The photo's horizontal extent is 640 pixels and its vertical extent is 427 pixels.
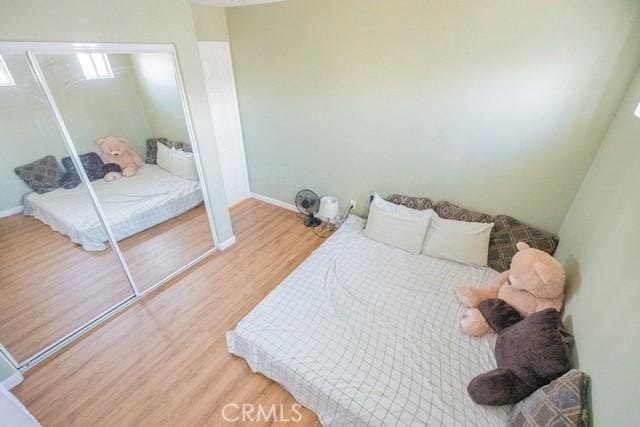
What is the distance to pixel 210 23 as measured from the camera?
287cm

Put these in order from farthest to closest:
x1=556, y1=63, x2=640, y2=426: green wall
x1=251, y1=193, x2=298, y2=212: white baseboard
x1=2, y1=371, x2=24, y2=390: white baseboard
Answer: x1=251, y1=193, x2=298, y2=212: white baseboard < x1=2, y1=371, x2=24, y2=390: white baseboard < x1=556, y1=63, x2=640, y2=426: green wall

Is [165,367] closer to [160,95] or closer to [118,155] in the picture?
[118,155]

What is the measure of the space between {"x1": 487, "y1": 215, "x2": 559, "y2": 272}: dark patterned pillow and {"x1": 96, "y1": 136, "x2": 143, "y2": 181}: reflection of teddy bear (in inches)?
121

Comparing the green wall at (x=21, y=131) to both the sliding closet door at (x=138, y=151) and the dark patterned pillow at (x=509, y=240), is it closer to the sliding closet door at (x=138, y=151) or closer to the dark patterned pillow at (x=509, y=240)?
the sliding closet door at (x=138, y=151)

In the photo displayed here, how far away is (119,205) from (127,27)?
1311 mm

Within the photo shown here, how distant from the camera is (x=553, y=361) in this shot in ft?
3.92

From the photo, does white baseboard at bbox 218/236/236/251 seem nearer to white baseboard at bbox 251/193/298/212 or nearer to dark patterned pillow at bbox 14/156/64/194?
white baseboard at bbox 251/193/298/212

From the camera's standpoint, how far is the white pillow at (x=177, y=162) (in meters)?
2.39

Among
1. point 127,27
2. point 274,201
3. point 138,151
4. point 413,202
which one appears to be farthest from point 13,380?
point 413,202

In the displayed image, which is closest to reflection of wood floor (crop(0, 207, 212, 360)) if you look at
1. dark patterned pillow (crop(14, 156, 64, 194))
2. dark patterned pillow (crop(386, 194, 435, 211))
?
dark patterned pillow (crop(14, 156, 64, 194))

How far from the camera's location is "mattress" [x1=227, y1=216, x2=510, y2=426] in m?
1.30

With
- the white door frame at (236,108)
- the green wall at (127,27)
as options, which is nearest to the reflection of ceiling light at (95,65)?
the green wall at (127,27)

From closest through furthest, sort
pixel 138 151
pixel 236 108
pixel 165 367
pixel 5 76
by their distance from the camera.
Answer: pixel 5 76
pixel 165 367
pixel 138 151
pixel 236 108

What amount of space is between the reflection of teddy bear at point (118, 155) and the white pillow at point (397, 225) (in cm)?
214
